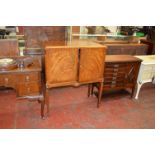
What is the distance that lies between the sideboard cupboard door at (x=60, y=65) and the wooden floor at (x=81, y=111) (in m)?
0.55

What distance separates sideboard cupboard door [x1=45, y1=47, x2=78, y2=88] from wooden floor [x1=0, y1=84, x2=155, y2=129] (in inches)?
21.7

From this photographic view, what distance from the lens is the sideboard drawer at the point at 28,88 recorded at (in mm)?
2113

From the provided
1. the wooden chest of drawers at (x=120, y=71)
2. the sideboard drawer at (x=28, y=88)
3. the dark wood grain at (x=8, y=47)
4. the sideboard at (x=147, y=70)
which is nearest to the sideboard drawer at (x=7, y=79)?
the sideboard drawer at (x=28, y=88)

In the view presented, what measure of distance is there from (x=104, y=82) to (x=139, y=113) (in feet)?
2.38

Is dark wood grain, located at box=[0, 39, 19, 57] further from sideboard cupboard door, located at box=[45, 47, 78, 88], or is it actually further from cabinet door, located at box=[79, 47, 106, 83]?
cabinet door, located at box=[79, 47, 106, 83]

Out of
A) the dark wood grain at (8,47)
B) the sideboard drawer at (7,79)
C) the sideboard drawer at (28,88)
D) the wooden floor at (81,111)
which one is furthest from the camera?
the dark wood grain at (8,47)

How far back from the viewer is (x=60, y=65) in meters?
2.10

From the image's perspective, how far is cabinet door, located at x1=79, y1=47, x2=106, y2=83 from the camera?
2166 millimetres

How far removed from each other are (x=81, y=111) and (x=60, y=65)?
89 centimetres

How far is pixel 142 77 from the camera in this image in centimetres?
290

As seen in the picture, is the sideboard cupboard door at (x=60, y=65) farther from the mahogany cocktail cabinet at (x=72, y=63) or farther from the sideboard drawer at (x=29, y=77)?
the sideboard drawer at (x=29, y=77)

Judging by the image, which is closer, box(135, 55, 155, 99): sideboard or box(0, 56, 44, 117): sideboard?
box(0, 56, 44, 117): sideboard

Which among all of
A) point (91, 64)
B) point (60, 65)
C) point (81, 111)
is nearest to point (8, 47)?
point (60, 65)

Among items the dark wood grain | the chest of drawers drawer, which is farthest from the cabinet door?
the dark wood grain
